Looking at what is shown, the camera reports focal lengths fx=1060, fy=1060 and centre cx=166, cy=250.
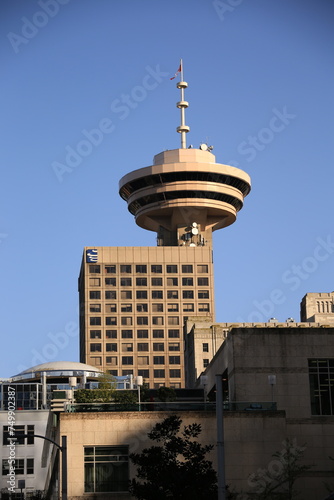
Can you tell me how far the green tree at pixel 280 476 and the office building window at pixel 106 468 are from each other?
8.17m

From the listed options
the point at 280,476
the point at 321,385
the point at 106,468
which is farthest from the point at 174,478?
the point at 321,385

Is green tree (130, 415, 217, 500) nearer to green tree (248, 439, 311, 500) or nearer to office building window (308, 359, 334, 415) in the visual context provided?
green tree (248, 439, 311, 500)

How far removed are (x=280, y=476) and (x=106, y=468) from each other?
36.6ft

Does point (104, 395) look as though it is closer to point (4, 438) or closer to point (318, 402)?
point (318, 402)

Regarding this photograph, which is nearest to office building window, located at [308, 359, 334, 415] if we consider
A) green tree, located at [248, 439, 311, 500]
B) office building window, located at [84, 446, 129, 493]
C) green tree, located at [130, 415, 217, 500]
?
green tree, located at [248, 439, 311, 500]

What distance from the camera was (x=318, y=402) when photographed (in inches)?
2977

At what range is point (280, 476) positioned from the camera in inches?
2650

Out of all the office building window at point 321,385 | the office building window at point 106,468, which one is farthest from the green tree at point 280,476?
the office building window at point 106,468

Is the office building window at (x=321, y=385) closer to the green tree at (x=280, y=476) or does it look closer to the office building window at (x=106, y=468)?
the green tree at (x=280, y=476)

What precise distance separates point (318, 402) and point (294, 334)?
5.11 meters

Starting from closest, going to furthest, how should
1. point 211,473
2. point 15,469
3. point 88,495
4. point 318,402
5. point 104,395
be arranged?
point 211,473, point 88,495, point 318,402, point 104,395, point 15,469

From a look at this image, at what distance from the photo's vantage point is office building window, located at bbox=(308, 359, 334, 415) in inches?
2972

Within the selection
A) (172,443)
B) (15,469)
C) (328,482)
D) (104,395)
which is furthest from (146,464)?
(15,469)

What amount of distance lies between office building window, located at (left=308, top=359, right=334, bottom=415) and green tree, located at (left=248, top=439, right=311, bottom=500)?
6.17 metres
